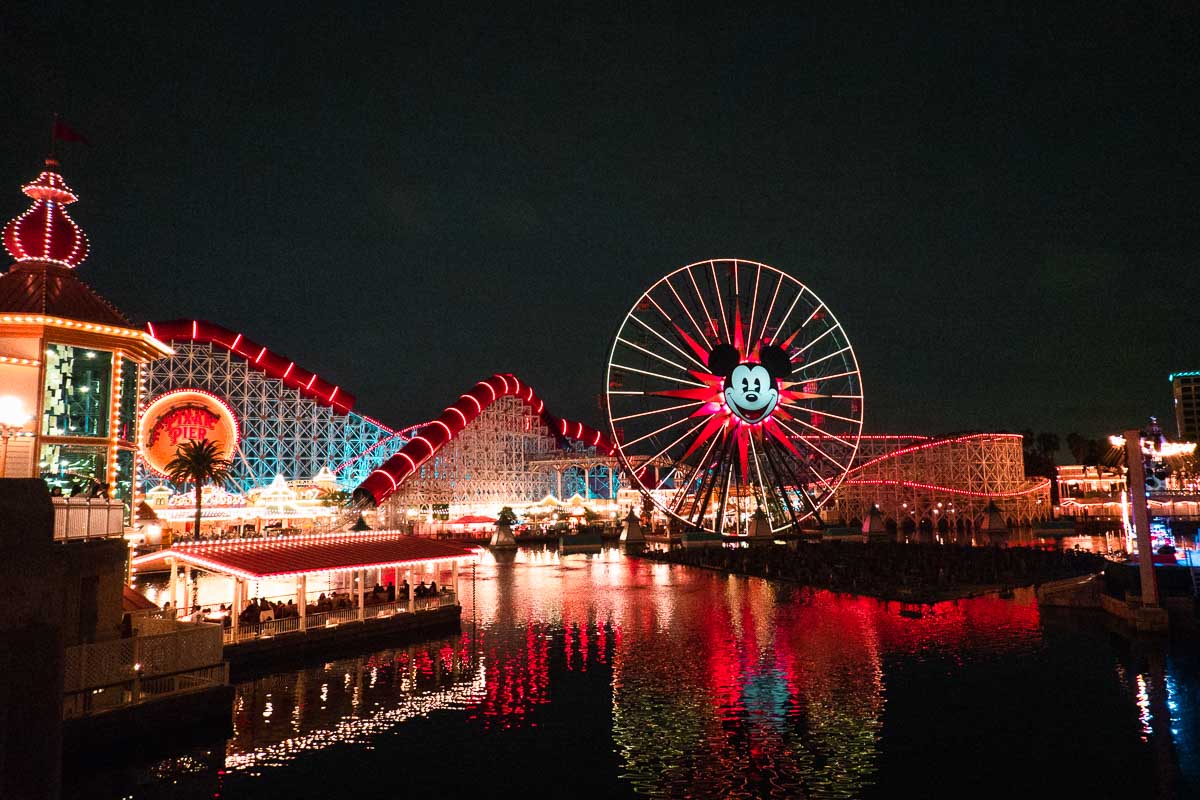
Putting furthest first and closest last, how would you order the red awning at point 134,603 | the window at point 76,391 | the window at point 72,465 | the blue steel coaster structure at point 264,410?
the blue steel coaster structure at point 264,410 < the window at point 76,391 < the window at point 72,465 < the red awning at point 134,603

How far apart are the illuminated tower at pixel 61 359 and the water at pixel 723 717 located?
6.73 meters

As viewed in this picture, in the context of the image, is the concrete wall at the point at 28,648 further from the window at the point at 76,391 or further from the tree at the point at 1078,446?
the tree at the point at 1078,446

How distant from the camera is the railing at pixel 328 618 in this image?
2123 cm

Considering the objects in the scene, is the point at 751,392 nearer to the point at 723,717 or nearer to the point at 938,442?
the point at 938,442

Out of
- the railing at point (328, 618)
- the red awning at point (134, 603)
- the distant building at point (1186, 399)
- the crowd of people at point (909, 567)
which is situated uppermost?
the distant building at point (1186, 399)

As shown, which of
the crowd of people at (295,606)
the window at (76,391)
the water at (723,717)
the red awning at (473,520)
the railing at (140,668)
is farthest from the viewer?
the red awning at (473,520)

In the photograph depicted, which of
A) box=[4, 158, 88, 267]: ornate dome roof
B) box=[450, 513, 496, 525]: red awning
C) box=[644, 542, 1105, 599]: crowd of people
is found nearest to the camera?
box=[4, 158, 88, 267]: ornate dome roof

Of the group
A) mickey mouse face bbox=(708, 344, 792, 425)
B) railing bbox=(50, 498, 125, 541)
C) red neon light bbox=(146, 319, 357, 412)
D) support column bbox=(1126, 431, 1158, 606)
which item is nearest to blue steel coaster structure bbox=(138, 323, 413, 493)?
red neon light bbox=(146, 319, 357, 412)

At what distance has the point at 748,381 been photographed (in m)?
50.4

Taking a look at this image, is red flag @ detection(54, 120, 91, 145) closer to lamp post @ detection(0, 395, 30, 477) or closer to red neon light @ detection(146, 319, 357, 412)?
lamp post @ detection(0, 395, 30, 477)

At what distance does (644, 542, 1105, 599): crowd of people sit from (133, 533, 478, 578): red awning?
1610 cm

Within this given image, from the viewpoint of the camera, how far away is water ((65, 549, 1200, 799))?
12844mm

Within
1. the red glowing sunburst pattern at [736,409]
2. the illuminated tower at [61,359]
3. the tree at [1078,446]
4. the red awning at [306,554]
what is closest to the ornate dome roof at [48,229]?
the illuminated tower at [61,359]

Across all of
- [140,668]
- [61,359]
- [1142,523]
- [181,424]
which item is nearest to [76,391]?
[61,359]
